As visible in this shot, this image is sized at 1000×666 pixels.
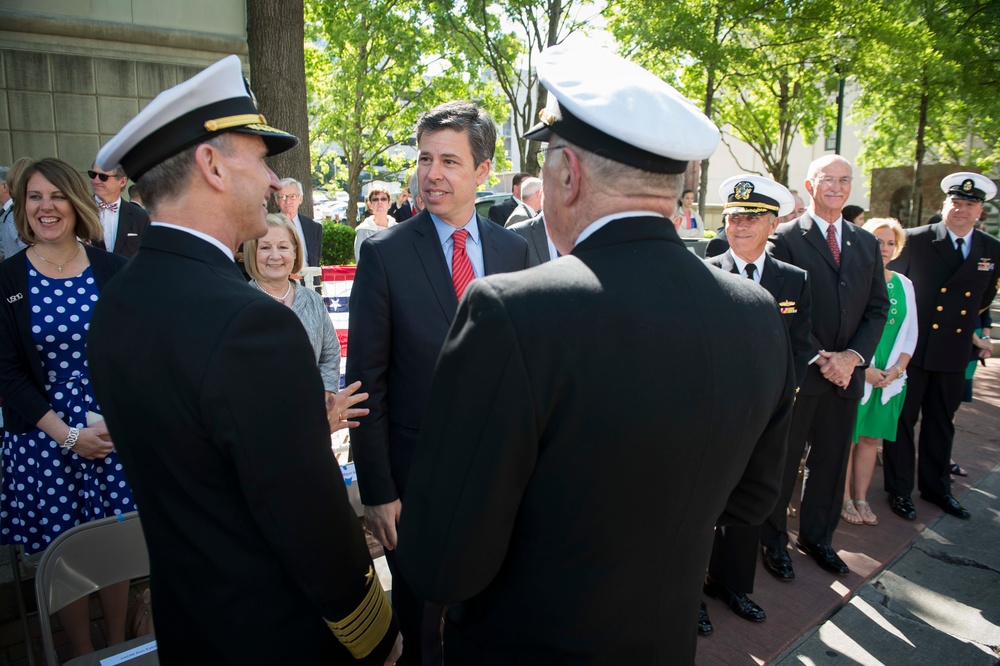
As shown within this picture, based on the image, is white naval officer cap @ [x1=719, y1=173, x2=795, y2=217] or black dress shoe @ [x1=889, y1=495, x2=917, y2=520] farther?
black dress shoe @ [x1=889, y1=495, x2=917, y2=520]

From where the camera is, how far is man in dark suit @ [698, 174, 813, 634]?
342 centimetres

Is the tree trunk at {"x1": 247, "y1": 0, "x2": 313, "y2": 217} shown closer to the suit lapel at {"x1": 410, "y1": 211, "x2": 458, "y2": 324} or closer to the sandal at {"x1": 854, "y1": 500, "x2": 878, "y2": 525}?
the suit lapel at {"x1": 410, "y1": 211, "x2": 458, "y2": 324}

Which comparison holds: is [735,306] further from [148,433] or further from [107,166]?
[107,166]

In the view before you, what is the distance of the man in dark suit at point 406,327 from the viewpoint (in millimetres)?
2324

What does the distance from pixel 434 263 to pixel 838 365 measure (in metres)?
2.56

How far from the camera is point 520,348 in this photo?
1.09m

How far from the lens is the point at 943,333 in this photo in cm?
488

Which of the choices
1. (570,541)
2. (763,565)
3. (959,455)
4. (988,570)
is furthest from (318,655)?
(959,455)

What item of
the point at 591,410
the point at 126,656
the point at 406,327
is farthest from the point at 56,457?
the point at 591,410

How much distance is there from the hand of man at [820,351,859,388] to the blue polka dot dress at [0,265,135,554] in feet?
11.9

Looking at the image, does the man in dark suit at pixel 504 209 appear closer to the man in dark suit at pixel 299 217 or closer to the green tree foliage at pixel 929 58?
the man in dark suit at pixel 299 217

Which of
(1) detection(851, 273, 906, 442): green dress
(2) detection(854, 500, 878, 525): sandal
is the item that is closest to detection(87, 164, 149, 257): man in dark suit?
(1) detection(851, 273, 906, 442): green dress

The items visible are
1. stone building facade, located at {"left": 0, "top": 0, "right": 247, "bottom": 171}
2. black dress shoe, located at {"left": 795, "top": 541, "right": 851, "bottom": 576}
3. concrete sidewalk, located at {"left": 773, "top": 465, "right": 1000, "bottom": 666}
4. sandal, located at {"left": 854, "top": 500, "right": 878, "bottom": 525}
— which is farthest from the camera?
stone building facade, located at {"left": 0, "top": 0, "right": 247, "bottom": 171}

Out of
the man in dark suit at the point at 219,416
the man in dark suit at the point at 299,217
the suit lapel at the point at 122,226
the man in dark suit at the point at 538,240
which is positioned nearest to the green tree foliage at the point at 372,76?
the man in dark suit at the point at 299,217
